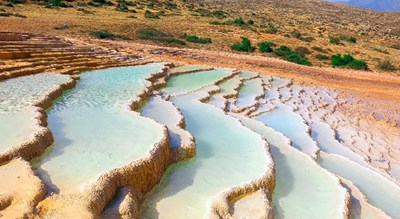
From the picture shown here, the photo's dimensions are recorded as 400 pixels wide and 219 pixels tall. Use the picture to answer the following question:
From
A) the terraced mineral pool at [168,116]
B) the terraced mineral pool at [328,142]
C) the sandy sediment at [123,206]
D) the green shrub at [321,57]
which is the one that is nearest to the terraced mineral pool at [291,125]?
the terraced mineral pool at [328,142]

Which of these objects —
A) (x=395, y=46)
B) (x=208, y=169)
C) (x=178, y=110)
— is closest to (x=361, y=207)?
(x=208, y=169)

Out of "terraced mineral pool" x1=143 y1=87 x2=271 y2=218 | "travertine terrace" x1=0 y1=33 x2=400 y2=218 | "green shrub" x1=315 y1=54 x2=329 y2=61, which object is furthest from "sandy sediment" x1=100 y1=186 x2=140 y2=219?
"green shrub" x1=315 y1=54 x2=329 y2=61

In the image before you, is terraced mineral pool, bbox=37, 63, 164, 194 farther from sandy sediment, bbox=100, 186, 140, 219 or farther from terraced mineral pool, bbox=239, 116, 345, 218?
terraced mineral pool, bbox=239, 116, 345, 218

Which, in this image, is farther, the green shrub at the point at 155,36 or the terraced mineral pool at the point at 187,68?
the green shrub at the point at 155,36

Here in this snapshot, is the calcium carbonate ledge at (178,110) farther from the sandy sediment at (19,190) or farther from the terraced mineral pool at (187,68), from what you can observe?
the sandy sediment at (19,190)

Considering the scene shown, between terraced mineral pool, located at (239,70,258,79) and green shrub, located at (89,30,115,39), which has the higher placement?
terraced mineral pool, located at (239,70,258,79)

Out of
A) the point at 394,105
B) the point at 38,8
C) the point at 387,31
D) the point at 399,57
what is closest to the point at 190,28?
the point at 38,8

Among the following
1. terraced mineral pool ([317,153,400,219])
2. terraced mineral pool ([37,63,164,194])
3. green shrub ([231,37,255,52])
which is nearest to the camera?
terraced mineral pool ([37,63,164,194])
